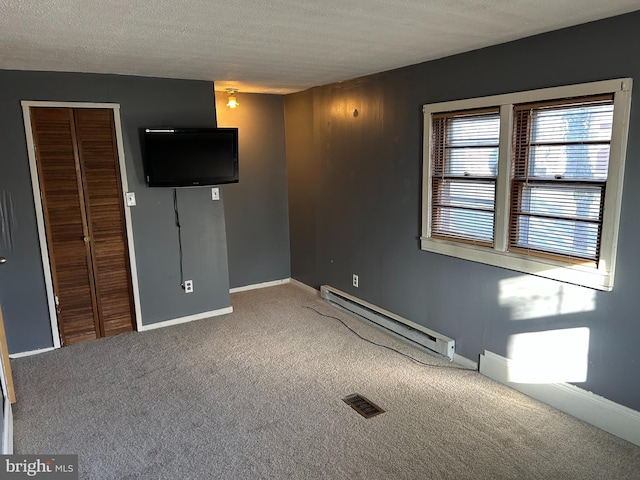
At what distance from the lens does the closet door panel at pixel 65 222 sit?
3.52 meters

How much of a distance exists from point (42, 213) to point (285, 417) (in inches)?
99.1

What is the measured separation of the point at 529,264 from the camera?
277 cm

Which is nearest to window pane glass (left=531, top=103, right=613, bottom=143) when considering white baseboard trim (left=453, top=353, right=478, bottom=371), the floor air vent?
white baseboard trim (left=453, top=353, right=478, bottom=371)

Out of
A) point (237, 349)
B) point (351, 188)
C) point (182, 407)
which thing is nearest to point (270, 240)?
point (351, 188)

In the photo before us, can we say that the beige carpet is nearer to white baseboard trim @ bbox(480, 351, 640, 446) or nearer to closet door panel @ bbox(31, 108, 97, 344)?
white baseboard trim @ bbox(480, 351, 640, 446)

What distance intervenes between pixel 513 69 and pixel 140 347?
136 inches

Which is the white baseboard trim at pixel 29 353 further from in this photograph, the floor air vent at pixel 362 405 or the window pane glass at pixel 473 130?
the window pane glass at pixel 473 130

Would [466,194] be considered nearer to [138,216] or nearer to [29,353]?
[138,216]

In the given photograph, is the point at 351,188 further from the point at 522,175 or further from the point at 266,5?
the point at 266,5

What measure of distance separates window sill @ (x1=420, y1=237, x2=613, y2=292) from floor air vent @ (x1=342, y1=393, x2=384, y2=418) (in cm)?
122

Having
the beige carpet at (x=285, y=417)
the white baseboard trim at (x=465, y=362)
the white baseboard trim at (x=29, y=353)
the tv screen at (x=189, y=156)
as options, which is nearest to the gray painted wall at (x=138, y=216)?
the white baseboard trim at (x=29, y=353)

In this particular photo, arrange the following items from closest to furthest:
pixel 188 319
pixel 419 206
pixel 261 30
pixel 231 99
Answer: pixel 261 30 < pixel 419 206 < pixel 188 319 < pixel 231 99

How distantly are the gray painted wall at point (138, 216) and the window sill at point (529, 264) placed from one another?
213cm

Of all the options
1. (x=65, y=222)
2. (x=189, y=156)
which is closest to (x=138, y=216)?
(x=65, y=222)
